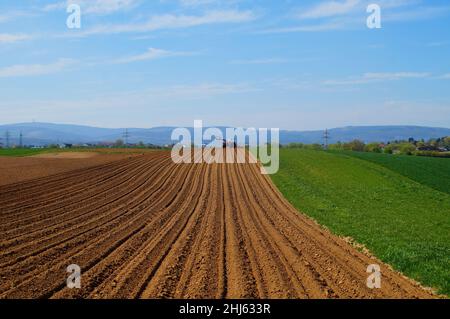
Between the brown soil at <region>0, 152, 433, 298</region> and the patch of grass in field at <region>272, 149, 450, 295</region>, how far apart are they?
830 millimetres

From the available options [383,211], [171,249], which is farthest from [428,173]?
[171,249]

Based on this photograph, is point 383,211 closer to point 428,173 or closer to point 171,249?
point 171,249

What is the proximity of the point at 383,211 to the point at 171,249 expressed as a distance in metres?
11.5

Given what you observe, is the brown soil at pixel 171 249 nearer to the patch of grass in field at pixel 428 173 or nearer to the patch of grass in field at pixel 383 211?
the patch of grass in field at pixel 383 211

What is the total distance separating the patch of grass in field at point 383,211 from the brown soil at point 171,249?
32.7 inches

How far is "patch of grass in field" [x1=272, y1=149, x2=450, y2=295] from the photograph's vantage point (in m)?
12.0

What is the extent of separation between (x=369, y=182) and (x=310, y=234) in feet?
63.6

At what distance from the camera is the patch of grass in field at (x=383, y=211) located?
12031 mm

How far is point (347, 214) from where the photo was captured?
63.2 feet

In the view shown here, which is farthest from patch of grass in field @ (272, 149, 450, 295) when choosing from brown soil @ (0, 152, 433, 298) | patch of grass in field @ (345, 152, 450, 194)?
patch of grass in field @ (345, 152, 450, 194)

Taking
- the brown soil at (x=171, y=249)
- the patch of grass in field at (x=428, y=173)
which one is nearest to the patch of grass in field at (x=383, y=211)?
the brown soil at (x=171, y=249)

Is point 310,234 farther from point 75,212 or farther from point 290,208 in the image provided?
point 75,212

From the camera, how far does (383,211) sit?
68.3 feet

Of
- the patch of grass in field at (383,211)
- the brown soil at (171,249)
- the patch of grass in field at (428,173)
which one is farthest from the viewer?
the patch of grass in field at (428,173)
